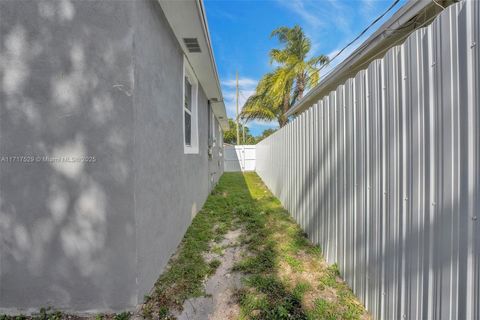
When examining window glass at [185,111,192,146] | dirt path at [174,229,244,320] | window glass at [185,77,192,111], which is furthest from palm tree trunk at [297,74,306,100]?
dirt path at [174,229,244,320]

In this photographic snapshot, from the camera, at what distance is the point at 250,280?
8.92ft

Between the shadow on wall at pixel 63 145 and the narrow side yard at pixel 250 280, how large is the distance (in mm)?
772

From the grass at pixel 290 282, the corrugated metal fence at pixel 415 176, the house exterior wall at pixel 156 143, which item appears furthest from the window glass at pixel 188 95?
the corrugated metal fence at pixel 415 176

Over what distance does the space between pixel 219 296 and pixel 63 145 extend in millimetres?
2039

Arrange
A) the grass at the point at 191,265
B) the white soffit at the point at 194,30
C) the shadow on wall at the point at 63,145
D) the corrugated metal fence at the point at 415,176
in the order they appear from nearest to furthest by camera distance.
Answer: the corrugated metal fence at the point at 415,176 < the shadow on wall at the point at 63,145 < the grass at the point at 191,265 < the white soffit at the point at 194,30

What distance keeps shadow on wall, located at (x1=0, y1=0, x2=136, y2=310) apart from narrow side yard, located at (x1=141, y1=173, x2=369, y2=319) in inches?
30.4

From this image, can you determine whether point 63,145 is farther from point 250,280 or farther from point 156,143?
point 250,280

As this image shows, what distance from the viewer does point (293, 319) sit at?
6.77 ft

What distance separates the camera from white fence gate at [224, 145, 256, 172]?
19141 millimetres

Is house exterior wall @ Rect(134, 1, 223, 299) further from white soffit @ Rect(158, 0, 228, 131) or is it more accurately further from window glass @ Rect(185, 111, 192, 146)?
window glass @ Rect(185, 111, 192, 146)

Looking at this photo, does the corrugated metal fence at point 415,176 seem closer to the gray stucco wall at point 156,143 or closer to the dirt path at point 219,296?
the dirt path at point 219,296

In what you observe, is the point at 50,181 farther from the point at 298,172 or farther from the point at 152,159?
the point at 298,172

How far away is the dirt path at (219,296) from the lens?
222 cm

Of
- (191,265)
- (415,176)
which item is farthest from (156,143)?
(415,176)
